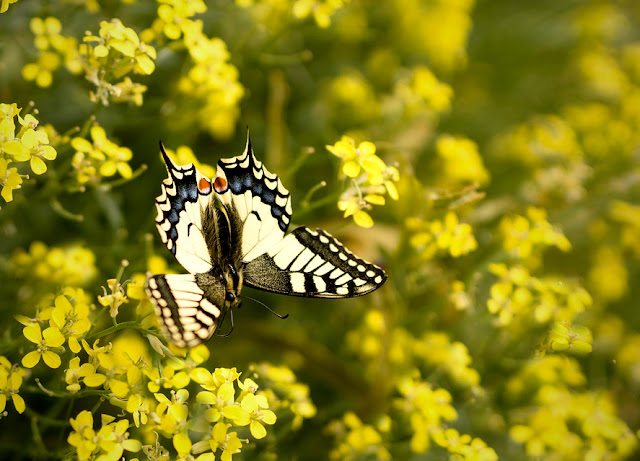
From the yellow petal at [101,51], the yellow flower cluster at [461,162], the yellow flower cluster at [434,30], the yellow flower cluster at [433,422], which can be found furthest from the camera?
the yellow flower cluster at [434,30]

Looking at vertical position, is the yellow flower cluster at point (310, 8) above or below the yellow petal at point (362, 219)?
above

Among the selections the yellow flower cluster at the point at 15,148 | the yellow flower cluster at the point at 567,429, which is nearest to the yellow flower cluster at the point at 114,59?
the yellow flower cluster at the point at 15,148

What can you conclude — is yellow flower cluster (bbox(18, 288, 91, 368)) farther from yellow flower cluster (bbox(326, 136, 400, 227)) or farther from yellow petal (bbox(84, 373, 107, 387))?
yellow flower cluster (bbox(326, 136, 400, 227))

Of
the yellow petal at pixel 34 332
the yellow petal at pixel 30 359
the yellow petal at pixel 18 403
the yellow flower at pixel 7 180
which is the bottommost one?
the yellow petal at pixel 18 403

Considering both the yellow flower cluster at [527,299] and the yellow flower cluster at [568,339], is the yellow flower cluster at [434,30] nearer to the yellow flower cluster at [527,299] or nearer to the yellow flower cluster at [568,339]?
the yellow flower cluster at [527,299]

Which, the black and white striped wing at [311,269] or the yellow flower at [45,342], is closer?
the yellow flower at [45,342]

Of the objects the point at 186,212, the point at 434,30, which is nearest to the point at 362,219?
the point at 186,212

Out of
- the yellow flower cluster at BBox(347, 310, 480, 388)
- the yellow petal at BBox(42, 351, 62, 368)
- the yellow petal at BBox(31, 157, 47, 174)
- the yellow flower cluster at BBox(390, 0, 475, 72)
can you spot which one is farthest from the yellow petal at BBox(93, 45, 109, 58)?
the yellow flower cluster at BBox(390, 0, 475, 72)
